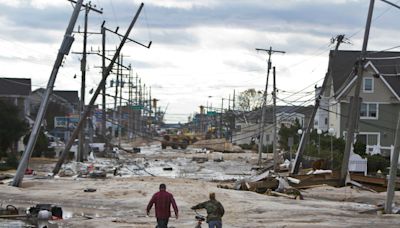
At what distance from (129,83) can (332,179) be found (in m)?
92.9

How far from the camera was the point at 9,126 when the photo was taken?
195ft

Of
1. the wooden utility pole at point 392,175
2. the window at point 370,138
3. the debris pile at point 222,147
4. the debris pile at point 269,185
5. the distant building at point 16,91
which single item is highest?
the distant building at point 16,91

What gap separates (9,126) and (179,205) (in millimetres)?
33507

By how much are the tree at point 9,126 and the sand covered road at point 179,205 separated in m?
21.3

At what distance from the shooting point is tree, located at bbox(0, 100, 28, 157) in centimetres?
5894

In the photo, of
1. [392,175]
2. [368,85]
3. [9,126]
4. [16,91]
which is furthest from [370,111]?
[392,175]

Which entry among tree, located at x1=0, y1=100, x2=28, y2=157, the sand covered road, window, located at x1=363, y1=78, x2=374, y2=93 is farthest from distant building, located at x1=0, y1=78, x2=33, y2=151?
the sand covered road

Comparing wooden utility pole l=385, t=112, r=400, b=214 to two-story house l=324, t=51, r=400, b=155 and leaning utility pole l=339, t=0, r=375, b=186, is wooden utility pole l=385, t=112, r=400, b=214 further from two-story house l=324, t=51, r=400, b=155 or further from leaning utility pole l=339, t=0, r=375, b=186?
two-story house l=324, t=51, r=400, b=155

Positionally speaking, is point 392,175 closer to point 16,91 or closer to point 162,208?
point 162,208

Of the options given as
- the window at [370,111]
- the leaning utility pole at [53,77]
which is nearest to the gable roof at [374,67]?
the window at [370,111]

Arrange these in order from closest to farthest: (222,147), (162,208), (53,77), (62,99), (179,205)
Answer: (162,208), (179,205), (53,77), (222,147), (62,99)

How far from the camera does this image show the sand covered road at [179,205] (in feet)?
77.5

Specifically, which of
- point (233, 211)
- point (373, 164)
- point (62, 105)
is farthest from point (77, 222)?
point (62, 105)

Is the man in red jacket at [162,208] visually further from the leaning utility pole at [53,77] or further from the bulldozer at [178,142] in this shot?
the bulldozer at [178,142]
